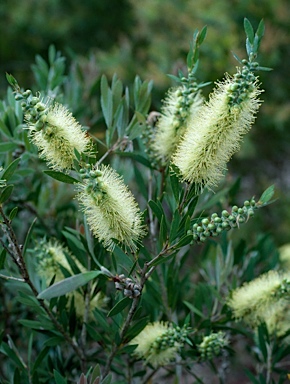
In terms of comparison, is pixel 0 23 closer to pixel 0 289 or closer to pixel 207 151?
pixel 0 289

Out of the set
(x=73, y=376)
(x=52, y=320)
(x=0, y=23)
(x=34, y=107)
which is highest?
(x=34, y=107)

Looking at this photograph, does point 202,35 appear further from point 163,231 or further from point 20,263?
point 20,263

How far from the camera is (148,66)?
3455mm

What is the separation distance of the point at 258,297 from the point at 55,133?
1.53 ft

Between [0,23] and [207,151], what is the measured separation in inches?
164

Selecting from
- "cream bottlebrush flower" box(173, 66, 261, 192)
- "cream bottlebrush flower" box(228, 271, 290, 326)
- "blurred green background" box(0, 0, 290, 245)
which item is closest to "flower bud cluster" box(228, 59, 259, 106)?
"cream bottlebrush flower" box(173, 66, 261, 192)

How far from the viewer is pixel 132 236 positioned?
85 cm

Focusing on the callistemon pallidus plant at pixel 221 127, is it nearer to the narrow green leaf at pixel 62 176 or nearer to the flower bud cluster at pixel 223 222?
the flower bud cluster at pixel 223 222

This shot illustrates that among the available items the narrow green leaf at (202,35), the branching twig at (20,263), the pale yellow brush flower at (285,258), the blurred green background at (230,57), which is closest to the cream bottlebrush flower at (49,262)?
the branching twig at (20,263)

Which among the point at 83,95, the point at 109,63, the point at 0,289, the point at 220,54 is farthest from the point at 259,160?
the point at 0,289

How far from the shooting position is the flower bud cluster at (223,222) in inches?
32.2

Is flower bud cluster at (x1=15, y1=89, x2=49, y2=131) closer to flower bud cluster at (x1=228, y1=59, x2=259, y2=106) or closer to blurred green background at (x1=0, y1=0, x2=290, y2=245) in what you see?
flower bud cluster at (x1=228, y1=59, x2=259, y2=106)

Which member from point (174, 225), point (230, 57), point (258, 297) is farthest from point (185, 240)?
point (230, 57)

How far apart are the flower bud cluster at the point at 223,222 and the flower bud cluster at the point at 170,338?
8.3 inches
